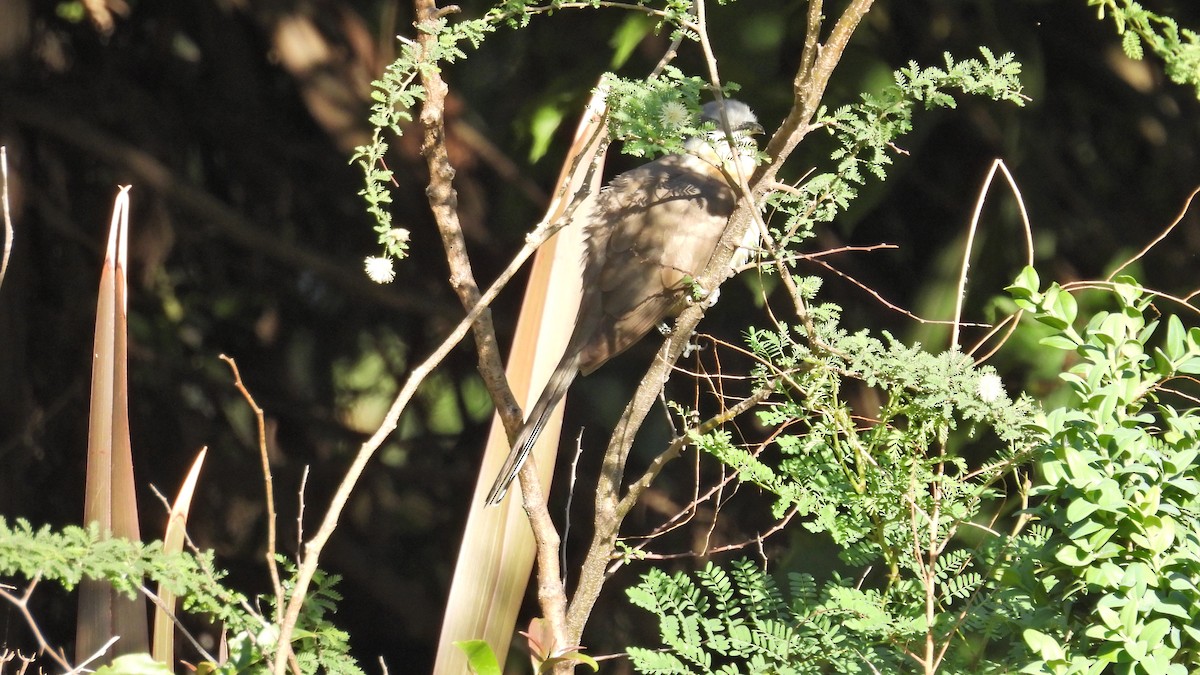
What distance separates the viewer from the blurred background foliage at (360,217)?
3037 millimetres

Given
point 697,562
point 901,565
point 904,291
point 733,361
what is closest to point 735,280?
point 733,361

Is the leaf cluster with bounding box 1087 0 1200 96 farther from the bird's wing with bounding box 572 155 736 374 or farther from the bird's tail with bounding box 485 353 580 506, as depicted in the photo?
the bird's wing with bounding box 572 155 736 374

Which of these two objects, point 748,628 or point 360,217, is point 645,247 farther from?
point 748,628

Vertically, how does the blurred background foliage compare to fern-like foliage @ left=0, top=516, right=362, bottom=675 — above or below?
above

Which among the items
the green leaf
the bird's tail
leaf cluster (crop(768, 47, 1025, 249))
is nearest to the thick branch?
the bird's tail

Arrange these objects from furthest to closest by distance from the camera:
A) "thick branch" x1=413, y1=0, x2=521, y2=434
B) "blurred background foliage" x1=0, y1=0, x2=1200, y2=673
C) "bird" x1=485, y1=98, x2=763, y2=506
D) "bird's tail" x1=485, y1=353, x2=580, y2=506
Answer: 1. "blurred background foliage" x1=0, y1=0, x2=1200, y2=673
2. "bird" x1=485, y1=98, x2=763, y2=506
3. "bird's tail" x1=485, y1=353, x2=580, y2=506
4. "thick branch" x1=413, y1=0, x2=521, y2=434

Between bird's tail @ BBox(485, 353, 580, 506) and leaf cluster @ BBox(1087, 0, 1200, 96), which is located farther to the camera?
bird's tail @ BBox(485, 353, 580, 506)

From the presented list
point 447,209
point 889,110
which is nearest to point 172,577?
point 447,209

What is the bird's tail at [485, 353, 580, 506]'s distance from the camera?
1.64 meters

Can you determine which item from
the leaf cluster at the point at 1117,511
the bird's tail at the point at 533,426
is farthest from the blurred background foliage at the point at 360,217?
the leaf cluster at the point at 1117,511

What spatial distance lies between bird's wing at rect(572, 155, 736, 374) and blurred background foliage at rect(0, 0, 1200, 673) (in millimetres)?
244

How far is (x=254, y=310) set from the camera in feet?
12.5

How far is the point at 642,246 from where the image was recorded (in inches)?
117

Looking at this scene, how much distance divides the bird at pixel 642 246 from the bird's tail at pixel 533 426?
0.19 m
